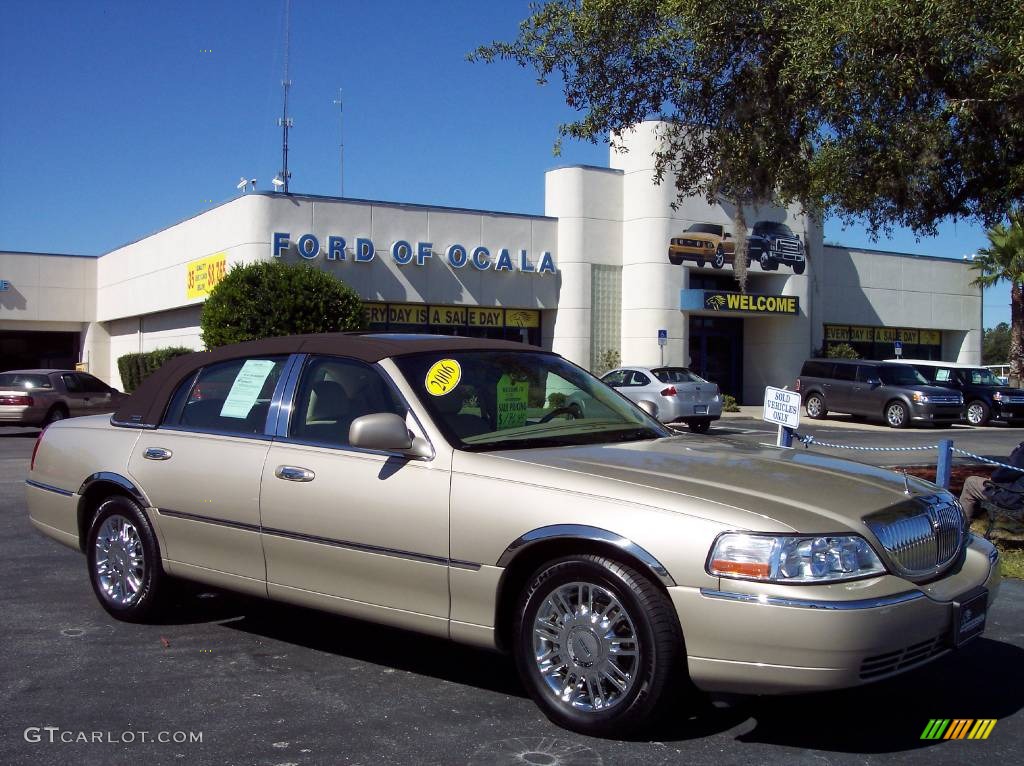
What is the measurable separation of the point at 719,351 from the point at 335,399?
32.1 meters

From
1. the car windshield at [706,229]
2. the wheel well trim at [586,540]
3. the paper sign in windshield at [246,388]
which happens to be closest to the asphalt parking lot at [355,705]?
the wheel well trim at [586,540]

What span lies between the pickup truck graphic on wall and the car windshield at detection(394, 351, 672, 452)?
27.8m

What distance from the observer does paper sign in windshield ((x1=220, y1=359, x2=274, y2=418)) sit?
5.56 m

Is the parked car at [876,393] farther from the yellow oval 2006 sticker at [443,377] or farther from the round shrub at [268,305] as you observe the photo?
the yellow oval 2006 sticker at [443,377]

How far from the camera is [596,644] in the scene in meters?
4.09

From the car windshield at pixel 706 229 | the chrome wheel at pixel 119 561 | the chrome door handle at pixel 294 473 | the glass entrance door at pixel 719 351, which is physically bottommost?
the chrome wheel at pixel 119 561

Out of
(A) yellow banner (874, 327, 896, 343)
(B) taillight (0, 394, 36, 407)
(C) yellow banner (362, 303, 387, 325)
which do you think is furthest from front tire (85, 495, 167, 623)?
(A) yellow banner (874, 327, 896, 343)

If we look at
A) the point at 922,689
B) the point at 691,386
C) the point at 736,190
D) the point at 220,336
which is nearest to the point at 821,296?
the point at 691,386

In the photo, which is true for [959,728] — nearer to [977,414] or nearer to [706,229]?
[977,414]

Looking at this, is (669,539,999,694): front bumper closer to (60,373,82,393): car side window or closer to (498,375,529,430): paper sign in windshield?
(498,375,529,430): paper sign in windshield

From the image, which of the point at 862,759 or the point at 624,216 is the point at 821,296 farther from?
the point at 862,759

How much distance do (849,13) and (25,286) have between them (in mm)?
37123

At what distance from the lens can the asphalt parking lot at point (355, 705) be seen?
4.01 m

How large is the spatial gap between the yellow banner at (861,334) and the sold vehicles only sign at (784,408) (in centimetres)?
3323
